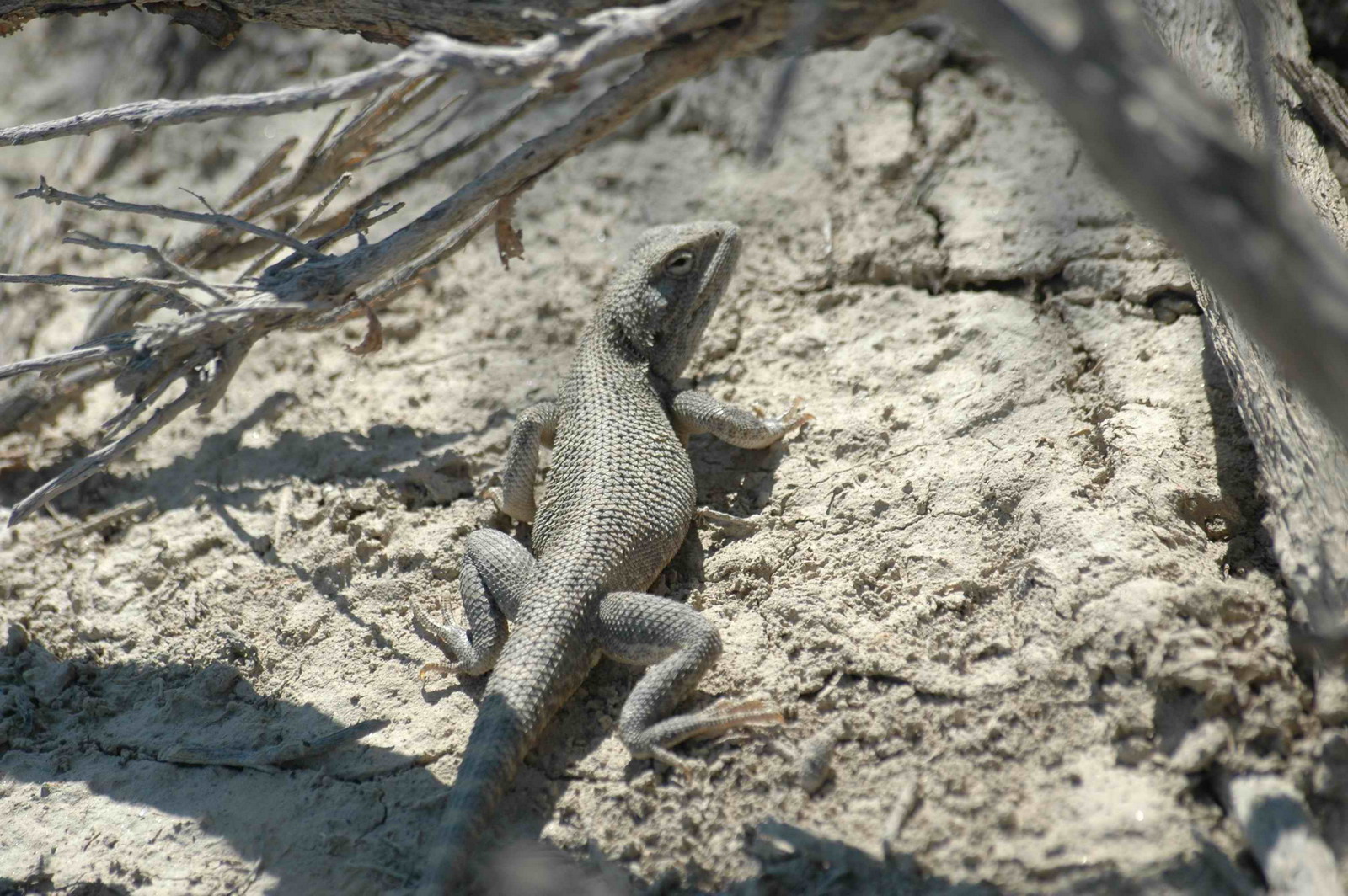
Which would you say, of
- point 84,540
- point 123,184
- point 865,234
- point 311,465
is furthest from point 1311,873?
point 123,184

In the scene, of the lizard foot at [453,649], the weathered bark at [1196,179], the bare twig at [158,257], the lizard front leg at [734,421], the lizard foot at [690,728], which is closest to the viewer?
the weathered bark at [1196,179]

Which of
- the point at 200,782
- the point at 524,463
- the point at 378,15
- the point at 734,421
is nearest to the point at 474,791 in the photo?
the point at 200,782

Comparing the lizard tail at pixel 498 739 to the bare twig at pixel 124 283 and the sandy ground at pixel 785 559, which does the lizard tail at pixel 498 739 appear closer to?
the sandy ground at pixel 785 559

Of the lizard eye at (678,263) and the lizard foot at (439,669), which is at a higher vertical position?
the lizard eye at (678,263)

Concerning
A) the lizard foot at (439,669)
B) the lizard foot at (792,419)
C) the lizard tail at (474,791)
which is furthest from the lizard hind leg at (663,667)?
the lizard foot at (792,419)

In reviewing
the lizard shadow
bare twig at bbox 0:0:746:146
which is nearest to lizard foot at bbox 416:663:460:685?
the lizard shadow
